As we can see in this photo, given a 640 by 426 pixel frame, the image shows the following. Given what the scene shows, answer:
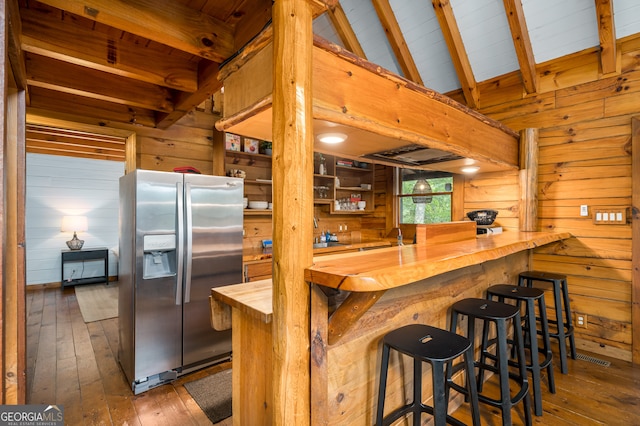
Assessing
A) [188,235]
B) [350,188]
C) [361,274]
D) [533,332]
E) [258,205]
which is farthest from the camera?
[350,188]

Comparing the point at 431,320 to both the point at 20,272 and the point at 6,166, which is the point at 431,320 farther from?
the point at 6,166

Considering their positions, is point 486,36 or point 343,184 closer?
point 486,36

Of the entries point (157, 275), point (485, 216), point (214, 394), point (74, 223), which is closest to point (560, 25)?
point (485, 216)

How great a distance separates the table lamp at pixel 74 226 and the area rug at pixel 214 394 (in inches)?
195

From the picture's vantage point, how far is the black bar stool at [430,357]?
1.36m

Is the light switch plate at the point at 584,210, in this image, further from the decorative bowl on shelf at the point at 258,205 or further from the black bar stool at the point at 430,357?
the decorative bowl on shelf at the point at 258,205

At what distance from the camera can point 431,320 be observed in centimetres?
202

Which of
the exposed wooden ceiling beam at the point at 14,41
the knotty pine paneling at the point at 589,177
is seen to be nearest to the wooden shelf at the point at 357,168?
the knotty pine paneling at the point at 589,177

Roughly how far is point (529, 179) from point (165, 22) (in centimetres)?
363

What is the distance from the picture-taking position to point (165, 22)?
185cm

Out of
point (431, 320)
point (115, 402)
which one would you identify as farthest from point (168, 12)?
point (115, 402)

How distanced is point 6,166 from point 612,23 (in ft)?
15.3

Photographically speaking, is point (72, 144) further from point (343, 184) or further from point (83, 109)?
point (343, 184)

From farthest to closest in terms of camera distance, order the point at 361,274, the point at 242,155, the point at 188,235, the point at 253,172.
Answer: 1. the point at 253,172
2. the point at 242,155
3. the point at 188,235
4. the point at 361,274
